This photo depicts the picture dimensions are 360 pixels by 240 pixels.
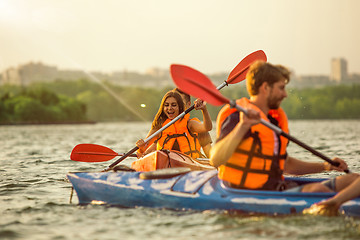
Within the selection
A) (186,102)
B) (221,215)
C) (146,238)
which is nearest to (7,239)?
(146,238)

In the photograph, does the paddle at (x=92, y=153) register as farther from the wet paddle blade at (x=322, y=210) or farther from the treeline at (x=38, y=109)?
the treeline at (x=38, y=109)

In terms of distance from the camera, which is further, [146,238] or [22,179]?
[22,179]

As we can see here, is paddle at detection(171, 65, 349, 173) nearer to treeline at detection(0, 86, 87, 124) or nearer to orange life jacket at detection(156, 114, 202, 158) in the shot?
orange life jacket at detection(156, 114, 202, 158)

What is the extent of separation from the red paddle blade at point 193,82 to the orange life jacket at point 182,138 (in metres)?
2.00

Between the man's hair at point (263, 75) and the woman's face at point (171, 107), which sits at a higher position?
the man's hair at point (263, 75)

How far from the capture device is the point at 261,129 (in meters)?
4.34

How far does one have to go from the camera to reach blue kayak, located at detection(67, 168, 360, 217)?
14.4 feet

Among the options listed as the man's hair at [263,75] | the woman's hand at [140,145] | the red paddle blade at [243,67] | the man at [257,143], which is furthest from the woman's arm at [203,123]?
the man's hair at [263,75]

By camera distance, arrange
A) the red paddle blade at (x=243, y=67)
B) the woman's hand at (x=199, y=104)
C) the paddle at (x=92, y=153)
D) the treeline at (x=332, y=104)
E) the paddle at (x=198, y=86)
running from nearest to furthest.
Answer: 1. the paddle at (x=198, y=86)
2. the woman's hand at (x=199, y=104)
3. the red paddle blade at (x=243, y=67)
4. the paddle at (x=92, y=153)
5. the treeline at (x=332, y=104)

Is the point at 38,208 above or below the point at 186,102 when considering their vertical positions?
below

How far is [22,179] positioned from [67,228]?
3854 mm

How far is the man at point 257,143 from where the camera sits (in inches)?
164

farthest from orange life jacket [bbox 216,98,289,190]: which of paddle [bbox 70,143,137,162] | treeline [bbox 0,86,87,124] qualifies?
treeline [bbox 0,86,87,124]

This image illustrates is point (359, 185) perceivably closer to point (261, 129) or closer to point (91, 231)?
point (261, 129)
